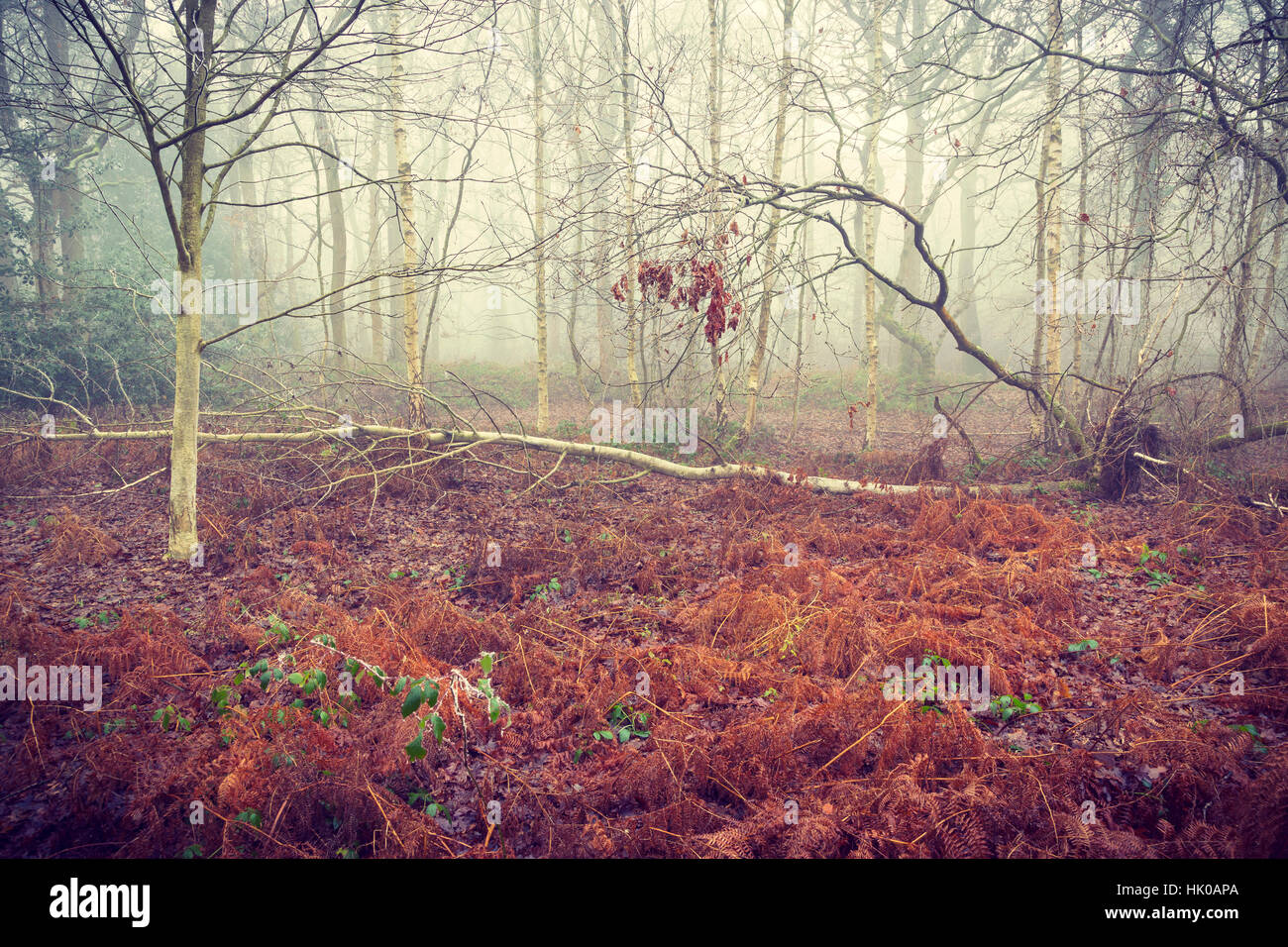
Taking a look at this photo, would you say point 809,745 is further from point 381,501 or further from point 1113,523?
point 381,501

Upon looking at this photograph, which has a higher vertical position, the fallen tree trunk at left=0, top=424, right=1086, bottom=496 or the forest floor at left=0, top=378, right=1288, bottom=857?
the fallen tree trunk at left=0, top=424, right=1086, bottom=496

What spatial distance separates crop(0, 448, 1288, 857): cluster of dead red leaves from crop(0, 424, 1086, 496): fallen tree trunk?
2279 millimetres

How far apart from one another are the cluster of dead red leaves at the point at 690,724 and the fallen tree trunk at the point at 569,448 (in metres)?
2.28

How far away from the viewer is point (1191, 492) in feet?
24.3

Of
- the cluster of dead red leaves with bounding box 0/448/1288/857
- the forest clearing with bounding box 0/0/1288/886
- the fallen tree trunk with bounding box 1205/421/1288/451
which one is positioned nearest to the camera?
the cluster of dead red leaves with bounding box 0/448/1288/857

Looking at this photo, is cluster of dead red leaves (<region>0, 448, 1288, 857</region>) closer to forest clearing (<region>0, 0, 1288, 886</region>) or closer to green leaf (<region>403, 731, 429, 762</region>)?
forest clearing (<region>0, 0, 1288, 886</region>)

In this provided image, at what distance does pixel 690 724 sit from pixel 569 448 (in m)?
5.59

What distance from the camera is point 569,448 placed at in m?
8.98

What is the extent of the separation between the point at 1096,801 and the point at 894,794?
99cm

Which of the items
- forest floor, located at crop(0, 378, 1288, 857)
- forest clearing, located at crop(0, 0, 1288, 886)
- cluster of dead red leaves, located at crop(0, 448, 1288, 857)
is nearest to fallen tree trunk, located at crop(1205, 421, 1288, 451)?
forest clearing, located at crop(0, 0, 1288, 886)

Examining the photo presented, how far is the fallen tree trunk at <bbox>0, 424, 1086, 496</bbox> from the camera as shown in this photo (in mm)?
7988

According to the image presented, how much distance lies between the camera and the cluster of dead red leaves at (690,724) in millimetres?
2982

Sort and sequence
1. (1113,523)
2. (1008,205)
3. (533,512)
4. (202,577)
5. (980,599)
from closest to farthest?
(980,599) → (202,577) → (1113,523) → (533,512) → (1008,205)

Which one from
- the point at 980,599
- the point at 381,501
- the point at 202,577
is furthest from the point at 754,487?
the point at 202,577
